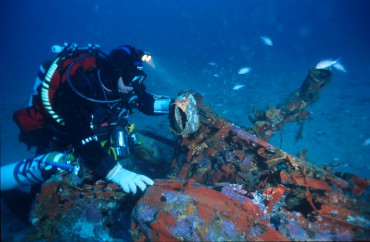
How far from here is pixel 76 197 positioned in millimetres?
3109

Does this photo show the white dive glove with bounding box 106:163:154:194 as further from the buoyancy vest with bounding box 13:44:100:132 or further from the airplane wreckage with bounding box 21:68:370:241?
the buoyancy vest with bounding box 13:44:100:132

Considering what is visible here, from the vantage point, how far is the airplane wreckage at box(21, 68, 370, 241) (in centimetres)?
237

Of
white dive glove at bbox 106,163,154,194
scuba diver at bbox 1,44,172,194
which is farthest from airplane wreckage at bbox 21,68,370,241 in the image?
scuba diver at bbox 1,44,172,194

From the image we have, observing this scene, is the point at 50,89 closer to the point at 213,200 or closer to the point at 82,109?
the point at 82,109

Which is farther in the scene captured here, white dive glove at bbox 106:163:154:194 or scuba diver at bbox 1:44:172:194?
scuba diver at bbox 1:44:172:194

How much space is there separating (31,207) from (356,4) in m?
93.7

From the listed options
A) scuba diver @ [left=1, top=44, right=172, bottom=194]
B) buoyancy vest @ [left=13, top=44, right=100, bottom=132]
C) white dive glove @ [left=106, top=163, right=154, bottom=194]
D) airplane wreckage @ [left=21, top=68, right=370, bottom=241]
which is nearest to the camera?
airplane wreckage @ [left=21, top=68, right=370, bottom=241]

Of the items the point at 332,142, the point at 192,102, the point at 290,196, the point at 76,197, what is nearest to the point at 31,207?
the point at 76,197

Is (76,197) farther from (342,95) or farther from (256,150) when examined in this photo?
(342,95)

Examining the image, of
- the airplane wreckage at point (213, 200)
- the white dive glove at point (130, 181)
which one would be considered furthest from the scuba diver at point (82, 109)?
the airplane wreckage at point (213, 200)

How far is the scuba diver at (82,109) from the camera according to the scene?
3307 millimetres

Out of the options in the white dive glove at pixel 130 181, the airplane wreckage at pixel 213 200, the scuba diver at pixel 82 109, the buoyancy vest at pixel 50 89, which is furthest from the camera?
the buoyancy vest at pixel 50 89

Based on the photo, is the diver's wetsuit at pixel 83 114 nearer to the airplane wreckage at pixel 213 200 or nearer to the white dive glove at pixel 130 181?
the white dive glove at pixel 130 181

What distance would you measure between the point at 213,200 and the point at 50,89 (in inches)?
116
